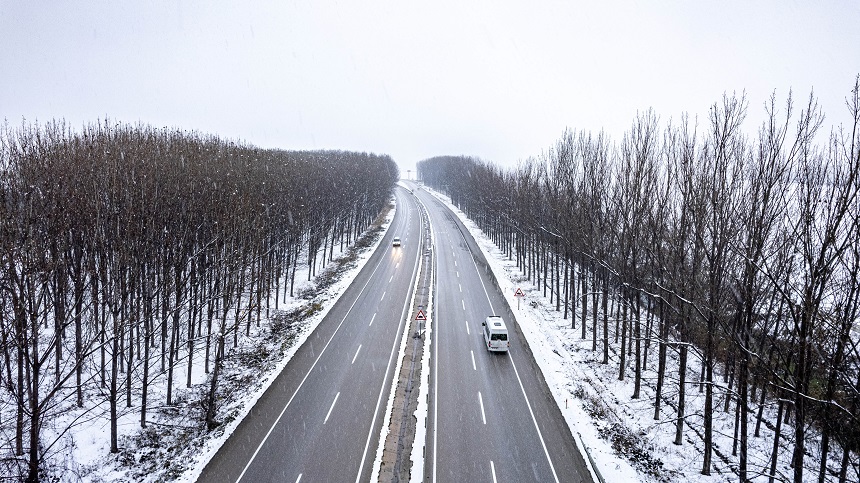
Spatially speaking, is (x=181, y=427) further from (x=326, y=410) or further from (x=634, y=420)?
(x=634, y=420)

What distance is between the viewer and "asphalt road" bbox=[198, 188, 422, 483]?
57.6 feet

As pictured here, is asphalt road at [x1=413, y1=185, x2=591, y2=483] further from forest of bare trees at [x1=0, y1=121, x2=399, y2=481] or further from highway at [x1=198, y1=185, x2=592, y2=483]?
forest of bare trees at [x1=0, y1=121, x2=399, y2=481]

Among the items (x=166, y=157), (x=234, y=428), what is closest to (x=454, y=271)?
(x=166, y=157)

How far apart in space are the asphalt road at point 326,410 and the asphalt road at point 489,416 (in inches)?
117

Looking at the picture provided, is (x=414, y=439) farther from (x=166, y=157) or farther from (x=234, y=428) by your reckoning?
(x=166, y=157)

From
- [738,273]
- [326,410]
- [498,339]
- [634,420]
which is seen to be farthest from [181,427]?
[738,273]

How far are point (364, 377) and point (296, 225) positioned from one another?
22319 mm

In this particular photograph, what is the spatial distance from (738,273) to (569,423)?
48.2 ft

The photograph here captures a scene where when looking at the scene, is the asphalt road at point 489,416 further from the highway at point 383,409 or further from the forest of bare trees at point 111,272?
the forest of bare trees at point 111,272

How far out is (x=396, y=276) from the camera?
4894 cm

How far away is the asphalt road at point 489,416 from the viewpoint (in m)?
17.8

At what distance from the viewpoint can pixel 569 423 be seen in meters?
21.0

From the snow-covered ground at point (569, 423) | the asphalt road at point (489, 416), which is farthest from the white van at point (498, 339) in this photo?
the snow-covered ground at point (569, 423)

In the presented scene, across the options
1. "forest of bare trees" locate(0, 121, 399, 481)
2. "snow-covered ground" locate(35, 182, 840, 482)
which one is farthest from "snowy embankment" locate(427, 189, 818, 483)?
"forest of bare trees" locate(0, 121, 399, 481)
